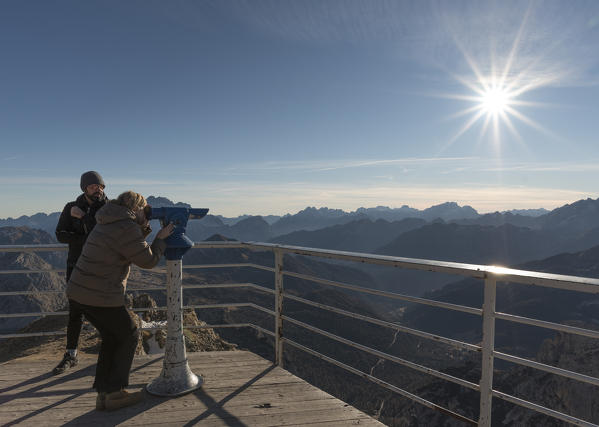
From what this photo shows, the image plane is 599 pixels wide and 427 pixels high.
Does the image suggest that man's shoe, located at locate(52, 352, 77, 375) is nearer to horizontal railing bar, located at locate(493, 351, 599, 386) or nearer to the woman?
the woman

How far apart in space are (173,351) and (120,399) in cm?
52

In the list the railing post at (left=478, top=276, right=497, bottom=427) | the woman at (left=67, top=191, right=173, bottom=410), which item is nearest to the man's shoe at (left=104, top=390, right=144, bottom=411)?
the woman at (left=67, top=191, right=173, bottom=410)

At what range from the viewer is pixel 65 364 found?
3.83 meters

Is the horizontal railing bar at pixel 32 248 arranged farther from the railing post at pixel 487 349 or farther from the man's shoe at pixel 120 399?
the railing post at pixel 487 349

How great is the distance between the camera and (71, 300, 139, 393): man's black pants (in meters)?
2.96

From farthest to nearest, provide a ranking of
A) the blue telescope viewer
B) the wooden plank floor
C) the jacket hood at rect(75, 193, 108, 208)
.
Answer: the jacket hood at rect(75, 193, 108, 208)
the blue telescope viewer
the wooden plank floor

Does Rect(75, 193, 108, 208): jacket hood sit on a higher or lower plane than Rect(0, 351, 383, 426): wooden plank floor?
higher

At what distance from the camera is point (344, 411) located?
307cm

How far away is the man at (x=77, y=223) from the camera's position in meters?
3.72

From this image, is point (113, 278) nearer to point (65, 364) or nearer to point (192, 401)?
point (192, 401)

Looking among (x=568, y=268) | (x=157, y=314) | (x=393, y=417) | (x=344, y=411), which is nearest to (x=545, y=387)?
(x=393, y=417)

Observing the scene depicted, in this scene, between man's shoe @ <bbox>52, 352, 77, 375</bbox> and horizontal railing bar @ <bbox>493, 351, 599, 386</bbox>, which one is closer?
horizontal railing bar @ <bbox>493, 351, 599, 386</bbox>

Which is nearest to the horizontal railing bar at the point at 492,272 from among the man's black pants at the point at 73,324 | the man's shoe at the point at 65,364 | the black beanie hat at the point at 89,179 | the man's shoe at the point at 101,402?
the man's shoe at the point at 101,402

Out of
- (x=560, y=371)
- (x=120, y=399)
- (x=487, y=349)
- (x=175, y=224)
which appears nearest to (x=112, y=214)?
(x=175, y=224)
